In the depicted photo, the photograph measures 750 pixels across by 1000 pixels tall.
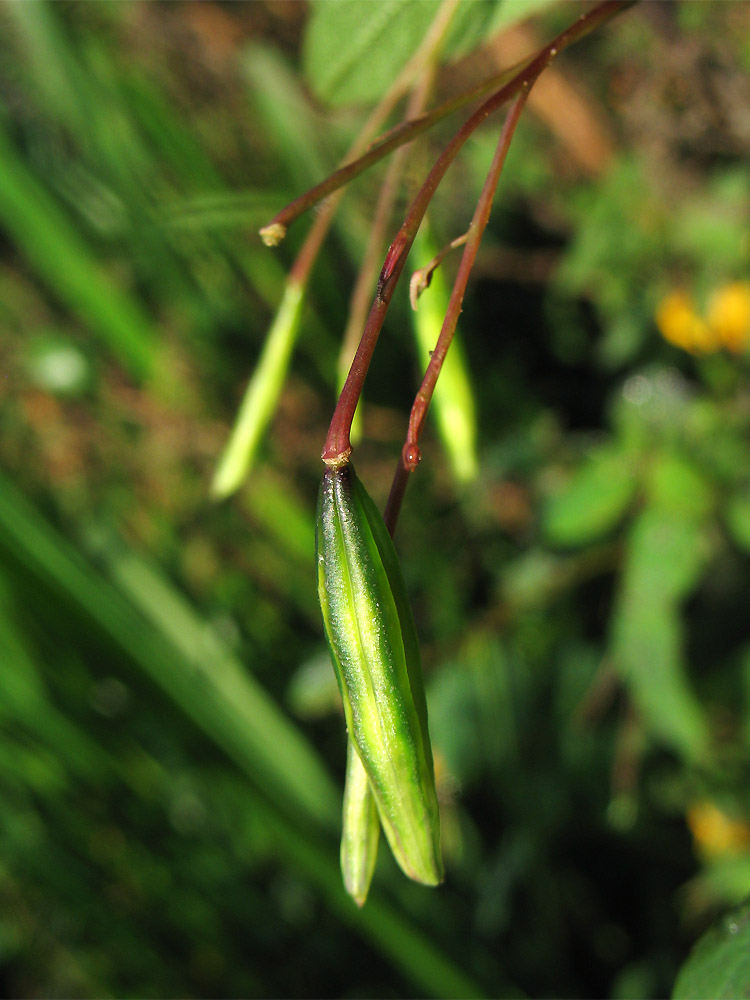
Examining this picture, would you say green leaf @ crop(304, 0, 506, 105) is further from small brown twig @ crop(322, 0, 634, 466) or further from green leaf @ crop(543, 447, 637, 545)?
green leaf @ crop(543, 447, 637, 545)

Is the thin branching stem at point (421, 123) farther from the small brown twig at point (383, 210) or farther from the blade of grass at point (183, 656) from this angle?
the blade of grass at point (183, 656)

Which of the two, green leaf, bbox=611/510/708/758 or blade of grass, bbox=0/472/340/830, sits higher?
blade of grass, bbox=0/472/340/830

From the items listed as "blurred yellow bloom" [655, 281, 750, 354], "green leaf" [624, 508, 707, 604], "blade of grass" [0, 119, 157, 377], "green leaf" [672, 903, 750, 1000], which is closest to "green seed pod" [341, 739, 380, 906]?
"green leaf" [672, 903, 750, 1000]

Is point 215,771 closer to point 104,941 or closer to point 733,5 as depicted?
point 104,941

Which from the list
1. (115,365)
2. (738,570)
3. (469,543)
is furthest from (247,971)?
(115,365)

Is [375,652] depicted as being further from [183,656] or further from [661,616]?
[183,656]

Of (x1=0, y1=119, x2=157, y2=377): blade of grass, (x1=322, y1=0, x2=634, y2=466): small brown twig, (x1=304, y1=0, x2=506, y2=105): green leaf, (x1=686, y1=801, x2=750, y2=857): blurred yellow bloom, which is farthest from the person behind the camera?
(x1=0, y1=119, x2=157, y2=377): blade of grass
